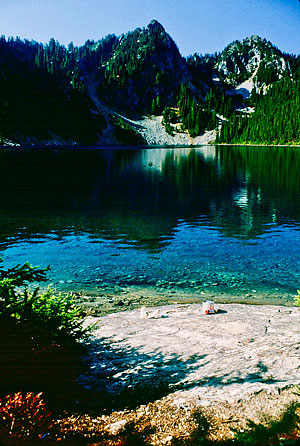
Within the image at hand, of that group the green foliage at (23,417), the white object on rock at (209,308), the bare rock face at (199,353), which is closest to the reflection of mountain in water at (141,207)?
the white object on rock at (209,308)

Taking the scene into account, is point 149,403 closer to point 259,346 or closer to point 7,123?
point 259,346

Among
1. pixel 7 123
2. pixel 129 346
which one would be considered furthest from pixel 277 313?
pixel 7 123

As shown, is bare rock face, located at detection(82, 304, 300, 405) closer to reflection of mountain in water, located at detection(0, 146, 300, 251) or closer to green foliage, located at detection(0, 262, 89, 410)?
green foliage, located at detection(0, 262, 89, 410)

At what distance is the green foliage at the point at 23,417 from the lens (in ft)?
17.7

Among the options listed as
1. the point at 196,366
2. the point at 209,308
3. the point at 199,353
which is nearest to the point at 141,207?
the point at 209,308

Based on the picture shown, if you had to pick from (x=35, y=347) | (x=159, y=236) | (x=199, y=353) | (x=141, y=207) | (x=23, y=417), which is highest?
(x=35, y=347)

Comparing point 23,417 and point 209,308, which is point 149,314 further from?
point 23,417

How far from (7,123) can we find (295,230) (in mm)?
203103

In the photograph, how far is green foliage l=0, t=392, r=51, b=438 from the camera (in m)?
5.41

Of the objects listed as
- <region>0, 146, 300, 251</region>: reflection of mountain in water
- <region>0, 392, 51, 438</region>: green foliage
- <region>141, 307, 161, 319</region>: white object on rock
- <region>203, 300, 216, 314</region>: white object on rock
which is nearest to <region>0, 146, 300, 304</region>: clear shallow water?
<region>0, 146, 300, 251</region>: reflection of mountain in water

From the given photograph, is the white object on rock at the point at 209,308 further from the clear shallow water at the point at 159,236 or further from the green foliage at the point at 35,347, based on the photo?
the green foliage at the point at 35,347

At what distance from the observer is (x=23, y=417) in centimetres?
573

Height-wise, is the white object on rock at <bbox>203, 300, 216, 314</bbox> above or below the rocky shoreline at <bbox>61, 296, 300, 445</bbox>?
below

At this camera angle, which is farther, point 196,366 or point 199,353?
point 199,353
